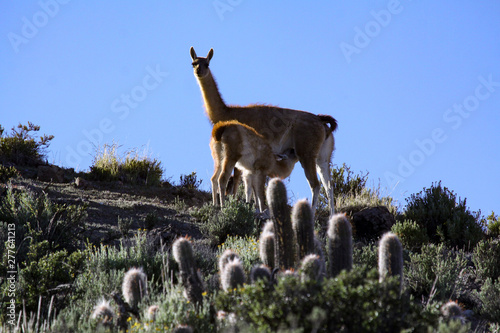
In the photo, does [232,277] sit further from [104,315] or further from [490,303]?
[490,303]

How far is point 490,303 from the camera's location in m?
7.56

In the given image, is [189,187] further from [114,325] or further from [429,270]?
[114,325]

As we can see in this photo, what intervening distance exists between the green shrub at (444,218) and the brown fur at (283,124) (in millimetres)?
1965

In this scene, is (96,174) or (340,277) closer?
(340,277)

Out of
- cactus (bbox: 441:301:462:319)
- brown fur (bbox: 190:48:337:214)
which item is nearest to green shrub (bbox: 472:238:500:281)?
brown fur (bbox: 190:48:337:214)

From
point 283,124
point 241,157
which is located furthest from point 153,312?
A: point 283,124

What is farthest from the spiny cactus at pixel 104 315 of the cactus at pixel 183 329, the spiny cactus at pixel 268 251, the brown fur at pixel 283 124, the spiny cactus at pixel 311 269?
the brown fur at pixel 283 124

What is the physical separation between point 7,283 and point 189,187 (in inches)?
383

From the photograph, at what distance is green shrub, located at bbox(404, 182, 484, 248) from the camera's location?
11516 mm

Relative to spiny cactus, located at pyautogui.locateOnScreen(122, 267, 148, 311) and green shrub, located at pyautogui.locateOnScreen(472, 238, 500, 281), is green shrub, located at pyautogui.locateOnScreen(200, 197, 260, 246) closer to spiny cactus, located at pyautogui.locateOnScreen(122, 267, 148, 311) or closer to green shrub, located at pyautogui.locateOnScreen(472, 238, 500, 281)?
green shrub, located at pyautogui.locateOnScreen(472, 238, 500, 281)

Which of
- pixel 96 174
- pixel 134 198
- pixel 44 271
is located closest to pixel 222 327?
pixel 44 271

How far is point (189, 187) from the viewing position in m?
16.3

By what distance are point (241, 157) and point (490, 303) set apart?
5.40 metres

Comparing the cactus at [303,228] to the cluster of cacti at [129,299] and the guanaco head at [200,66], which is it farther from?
the guanaco head at [200,66]
